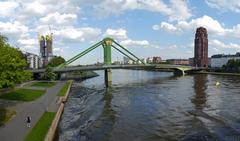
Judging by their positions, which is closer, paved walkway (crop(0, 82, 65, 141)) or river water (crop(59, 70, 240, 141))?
paved walkway (crop(0, 82, 65, 141))

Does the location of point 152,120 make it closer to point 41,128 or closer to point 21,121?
point 21,121

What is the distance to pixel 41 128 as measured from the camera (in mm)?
36125

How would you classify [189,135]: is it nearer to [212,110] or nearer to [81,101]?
[212,110]

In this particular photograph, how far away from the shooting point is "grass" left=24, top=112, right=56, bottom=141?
32.2 meters

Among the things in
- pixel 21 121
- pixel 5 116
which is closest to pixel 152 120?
pixel 21 121

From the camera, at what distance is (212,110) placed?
182 ft

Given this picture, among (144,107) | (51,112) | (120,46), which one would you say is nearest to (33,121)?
(51,112)

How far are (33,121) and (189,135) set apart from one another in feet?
51.9

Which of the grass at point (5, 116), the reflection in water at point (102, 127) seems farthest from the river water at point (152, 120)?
the grass at point (5, 116)

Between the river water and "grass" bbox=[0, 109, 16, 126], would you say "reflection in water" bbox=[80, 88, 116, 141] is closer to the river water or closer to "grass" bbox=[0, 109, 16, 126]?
the river water

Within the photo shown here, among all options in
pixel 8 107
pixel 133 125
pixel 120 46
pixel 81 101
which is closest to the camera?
pixel 133 125

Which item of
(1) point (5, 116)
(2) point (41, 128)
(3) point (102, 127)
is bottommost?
(3) point (102, 127)

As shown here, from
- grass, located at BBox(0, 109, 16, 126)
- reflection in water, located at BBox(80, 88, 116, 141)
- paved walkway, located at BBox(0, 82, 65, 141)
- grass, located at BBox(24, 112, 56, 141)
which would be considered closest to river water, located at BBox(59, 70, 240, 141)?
reflection in water, located at BBox(80, 88, 116, 141)

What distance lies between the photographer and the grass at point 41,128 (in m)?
32.2
